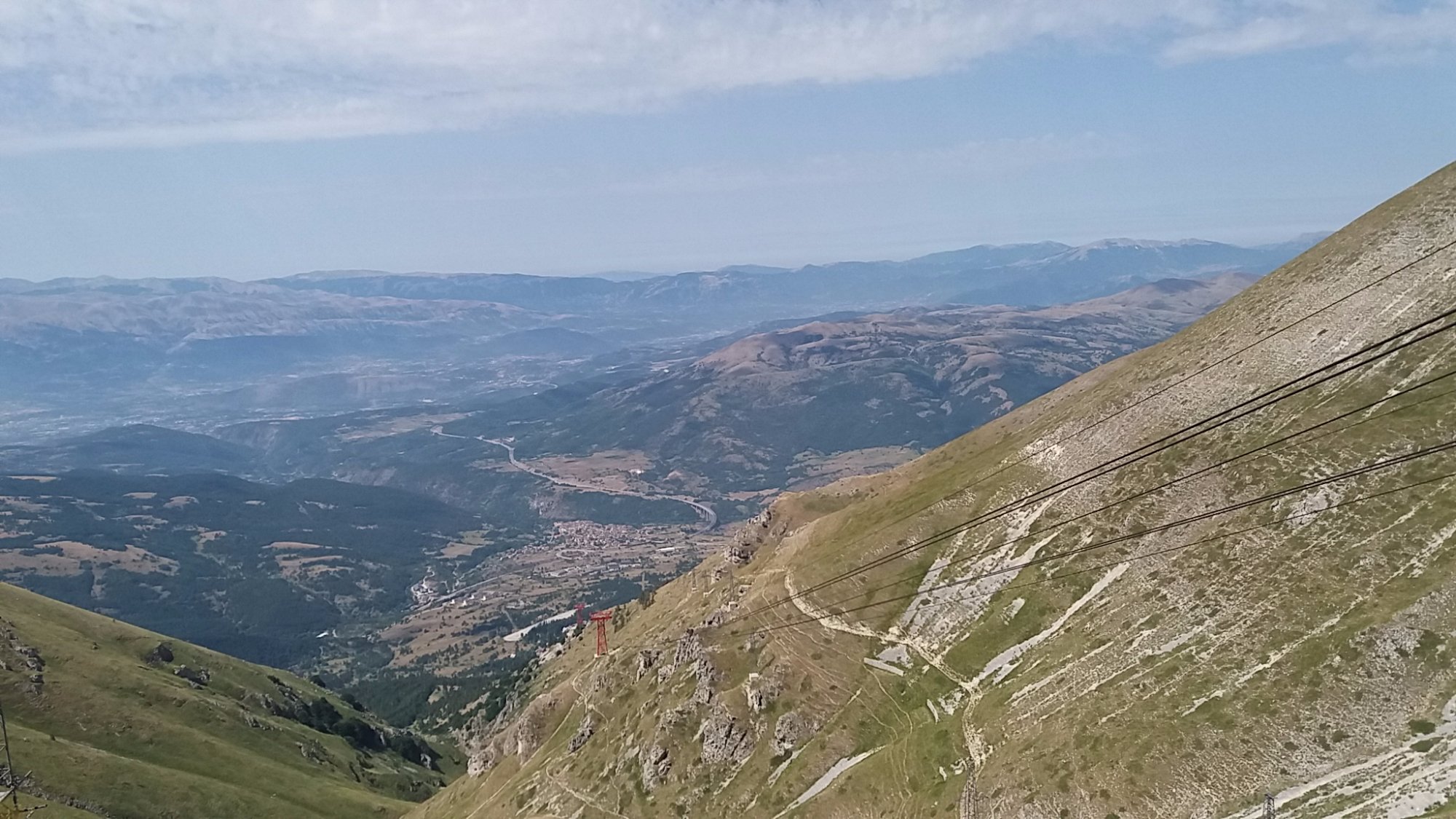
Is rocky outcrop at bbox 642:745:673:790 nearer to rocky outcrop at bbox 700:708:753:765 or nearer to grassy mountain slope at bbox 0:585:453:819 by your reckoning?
rocky outcrop at bbox 700:708:753:765

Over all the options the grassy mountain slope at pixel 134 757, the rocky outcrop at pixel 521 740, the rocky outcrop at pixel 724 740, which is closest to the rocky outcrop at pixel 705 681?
the rocky outcrop at pixel 724 740

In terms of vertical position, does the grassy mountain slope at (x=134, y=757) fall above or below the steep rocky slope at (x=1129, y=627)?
below

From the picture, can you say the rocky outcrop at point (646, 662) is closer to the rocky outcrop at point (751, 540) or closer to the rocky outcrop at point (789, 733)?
the rocky outcrop at point (751, 540)

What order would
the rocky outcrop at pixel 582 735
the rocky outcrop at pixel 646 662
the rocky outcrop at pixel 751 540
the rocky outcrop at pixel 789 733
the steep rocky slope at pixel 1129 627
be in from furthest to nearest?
1. the rocky outcrop at pixel 751 540
2. the rocky outcrop at pixel 646 662
3. the rocky outcrop at pixel 582 735
4. the rocky outcrop at pixel 789 733
5. the steep rocky slope at pixel 1129 627

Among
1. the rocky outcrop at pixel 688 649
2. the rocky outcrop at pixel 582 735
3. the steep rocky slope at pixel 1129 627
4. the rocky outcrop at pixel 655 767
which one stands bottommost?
the rocky outcrop at pixel 582 735

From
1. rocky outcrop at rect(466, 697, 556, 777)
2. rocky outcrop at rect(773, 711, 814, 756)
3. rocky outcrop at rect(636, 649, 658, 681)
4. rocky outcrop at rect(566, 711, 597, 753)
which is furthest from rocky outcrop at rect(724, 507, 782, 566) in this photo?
rocky outcrop at rect(773, 711, 814, 756)

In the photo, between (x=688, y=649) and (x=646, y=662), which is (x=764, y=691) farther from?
(x=646, y=662)

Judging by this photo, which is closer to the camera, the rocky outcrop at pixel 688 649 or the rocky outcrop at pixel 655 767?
the rocky outcrop at pixel 655 767

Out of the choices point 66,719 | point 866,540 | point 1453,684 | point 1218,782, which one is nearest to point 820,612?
point 866,540

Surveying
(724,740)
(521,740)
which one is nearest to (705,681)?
(724,740)
